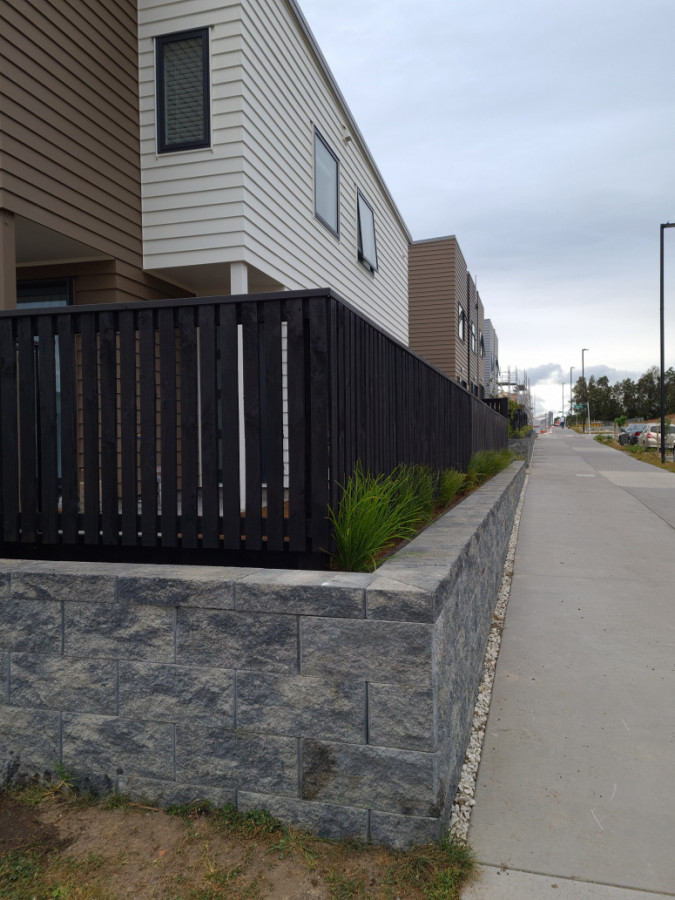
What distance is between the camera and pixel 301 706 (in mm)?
2469

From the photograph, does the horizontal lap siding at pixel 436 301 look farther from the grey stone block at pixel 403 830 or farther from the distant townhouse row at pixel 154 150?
the grey stone block at pixel 403 830

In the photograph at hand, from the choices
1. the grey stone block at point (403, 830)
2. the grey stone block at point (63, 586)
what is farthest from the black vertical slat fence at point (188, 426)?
the grey stone block at point (403, 830)

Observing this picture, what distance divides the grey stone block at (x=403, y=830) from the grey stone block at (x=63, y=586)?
4.39ft

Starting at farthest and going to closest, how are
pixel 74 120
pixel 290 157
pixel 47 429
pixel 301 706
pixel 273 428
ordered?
pixel 290 157, pixel 74 120, pixel 47 429, pixel 273 428, pixel 301 706

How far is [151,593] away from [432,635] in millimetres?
1131

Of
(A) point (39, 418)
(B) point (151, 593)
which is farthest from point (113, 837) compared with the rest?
(A) point (39, 418)

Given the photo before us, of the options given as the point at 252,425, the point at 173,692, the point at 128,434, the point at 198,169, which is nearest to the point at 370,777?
the point at 173,692

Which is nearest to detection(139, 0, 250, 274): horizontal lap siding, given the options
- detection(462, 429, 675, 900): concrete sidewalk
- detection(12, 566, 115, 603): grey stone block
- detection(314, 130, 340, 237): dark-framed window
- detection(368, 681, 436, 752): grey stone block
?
detection(314, 130, 340, 237): dark-framed window

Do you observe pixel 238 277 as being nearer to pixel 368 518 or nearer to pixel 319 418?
pixel 319 418

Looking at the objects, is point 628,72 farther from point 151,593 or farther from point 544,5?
point 151,593

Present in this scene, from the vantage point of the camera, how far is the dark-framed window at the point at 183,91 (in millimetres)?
7043

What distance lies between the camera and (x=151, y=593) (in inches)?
104

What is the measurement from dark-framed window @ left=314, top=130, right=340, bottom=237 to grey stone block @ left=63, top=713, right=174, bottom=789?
26.1ft

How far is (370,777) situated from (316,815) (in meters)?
0.28
